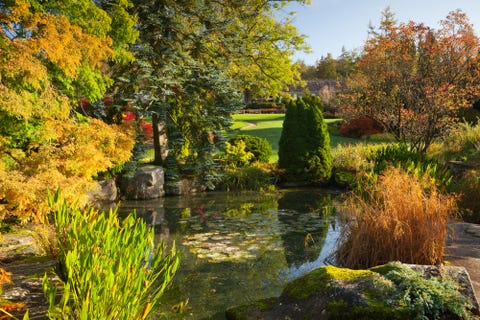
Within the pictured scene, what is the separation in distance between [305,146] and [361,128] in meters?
11.8

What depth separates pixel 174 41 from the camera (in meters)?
12.8

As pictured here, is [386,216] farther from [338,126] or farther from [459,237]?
[338,126]

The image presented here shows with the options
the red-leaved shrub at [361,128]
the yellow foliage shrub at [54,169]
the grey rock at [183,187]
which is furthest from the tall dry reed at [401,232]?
the red-leaved shrub at [361,128]

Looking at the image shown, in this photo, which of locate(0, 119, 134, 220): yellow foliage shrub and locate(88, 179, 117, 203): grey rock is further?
locate(88, 179, 117, 203): grey rock

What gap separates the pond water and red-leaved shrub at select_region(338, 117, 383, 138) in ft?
41.4

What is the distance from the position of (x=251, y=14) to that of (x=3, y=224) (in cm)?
1094

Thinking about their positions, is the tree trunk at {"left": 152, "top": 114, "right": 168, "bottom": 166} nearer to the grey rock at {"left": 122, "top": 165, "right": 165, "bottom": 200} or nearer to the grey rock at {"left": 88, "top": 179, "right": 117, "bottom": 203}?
the grey rock at {"left": 122, "top": 165, "right": 165, "bottom": 200}

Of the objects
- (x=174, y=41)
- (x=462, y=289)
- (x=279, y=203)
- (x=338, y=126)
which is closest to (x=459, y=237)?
(x=462, y=289)

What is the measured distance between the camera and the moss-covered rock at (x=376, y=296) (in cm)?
282

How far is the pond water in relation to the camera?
14.9ft

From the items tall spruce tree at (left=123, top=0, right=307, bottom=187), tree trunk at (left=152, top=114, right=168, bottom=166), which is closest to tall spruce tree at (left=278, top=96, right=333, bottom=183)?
tall spruce tree at (left=123, top=0, right=307, bottom=187)

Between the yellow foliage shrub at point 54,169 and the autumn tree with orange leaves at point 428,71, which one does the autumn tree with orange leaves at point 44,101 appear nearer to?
the yellow foliage shrub at point 54,169

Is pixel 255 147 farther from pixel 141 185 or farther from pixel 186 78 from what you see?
pixel 141 185

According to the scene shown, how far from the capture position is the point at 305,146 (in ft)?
40.8
